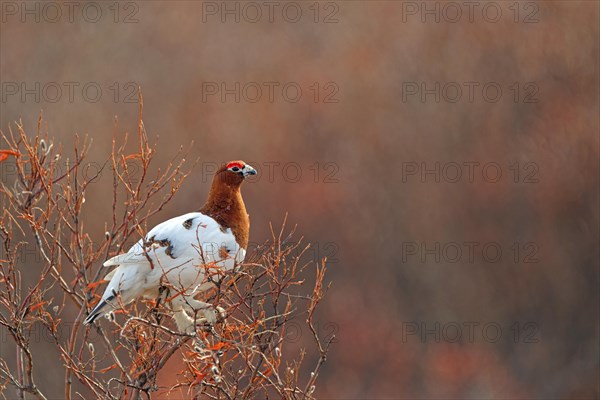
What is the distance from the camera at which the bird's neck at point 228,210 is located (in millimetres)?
5156

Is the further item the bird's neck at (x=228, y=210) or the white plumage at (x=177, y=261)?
the bird's neck at (x=228, y=210)

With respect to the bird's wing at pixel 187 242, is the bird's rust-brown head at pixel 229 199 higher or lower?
higher

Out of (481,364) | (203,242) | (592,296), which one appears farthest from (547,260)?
(203,242)

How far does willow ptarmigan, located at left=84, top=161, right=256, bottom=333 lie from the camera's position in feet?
15.7

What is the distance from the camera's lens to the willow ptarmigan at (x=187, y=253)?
477 centimetres

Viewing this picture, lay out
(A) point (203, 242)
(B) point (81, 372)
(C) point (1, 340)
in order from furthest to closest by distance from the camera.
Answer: (C) point (1, 340) → (A) point (203, 242) → (B) point (81, 372)

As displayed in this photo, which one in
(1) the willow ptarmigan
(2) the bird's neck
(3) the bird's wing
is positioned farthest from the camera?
(2) the bird's neck

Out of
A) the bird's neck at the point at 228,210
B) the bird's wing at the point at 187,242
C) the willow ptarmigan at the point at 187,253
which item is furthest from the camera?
the bird's neck at the point at 228,210

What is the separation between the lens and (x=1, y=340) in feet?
53.4

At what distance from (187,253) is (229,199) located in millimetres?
400

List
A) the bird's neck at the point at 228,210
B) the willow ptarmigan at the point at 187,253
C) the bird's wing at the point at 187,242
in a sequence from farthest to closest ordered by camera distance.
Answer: the bird's neck at the point at 228,210, the bird's wing at the point at 187,242, the willow ptarmigan at the point at 187,253

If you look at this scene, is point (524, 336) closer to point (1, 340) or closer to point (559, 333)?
point (559, 333)

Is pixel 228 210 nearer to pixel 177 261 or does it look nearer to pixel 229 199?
pixel 229 199

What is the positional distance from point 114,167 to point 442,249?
1526 cm
